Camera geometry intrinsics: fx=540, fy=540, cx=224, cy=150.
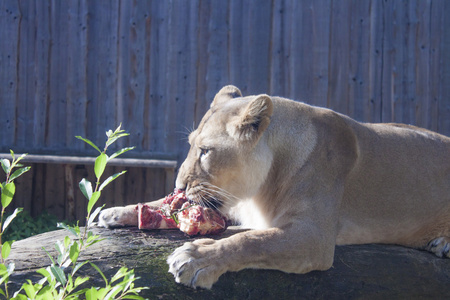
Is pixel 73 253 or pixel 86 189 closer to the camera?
pixel 73 253

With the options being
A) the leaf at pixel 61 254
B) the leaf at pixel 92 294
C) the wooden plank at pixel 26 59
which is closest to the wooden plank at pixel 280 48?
the wooden plank at pixel 26 59

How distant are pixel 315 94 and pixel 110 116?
265cm

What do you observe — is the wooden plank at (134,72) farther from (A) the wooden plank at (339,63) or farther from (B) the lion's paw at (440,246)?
(B) the lion's paw at (440,246)

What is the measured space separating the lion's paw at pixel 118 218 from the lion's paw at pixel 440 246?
7.01 feet

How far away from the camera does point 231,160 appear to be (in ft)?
11.9

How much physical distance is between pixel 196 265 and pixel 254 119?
1.15 meters

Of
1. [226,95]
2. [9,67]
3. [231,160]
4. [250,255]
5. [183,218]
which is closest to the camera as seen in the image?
[250,255]

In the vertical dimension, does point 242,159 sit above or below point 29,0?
Result: below

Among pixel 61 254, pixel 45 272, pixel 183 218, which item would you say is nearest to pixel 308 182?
pixel 183 218

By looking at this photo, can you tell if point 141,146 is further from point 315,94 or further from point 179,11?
point 315,94

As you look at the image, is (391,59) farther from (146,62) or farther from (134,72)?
(134,72)

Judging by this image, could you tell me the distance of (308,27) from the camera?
6922mm

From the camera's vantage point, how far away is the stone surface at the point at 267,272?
2842 mm

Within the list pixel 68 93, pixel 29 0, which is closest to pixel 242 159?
pixel 68 93
